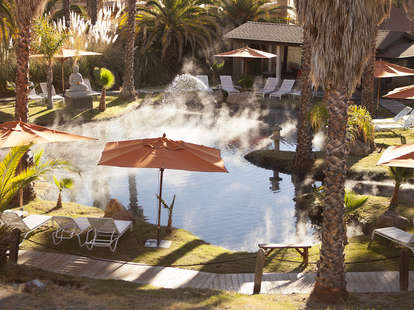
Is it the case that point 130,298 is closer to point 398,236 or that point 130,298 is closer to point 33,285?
point 33,285

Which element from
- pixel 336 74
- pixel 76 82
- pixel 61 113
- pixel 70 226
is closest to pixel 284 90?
pixel 76 82

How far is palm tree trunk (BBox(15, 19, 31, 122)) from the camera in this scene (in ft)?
46.9

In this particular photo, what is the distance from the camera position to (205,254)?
11648 mm

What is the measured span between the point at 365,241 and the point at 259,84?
24.5 m

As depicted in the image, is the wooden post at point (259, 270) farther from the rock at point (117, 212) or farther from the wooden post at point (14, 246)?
the rock at point (117, 212)

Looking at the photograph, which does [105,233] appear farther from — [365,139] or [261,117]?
[261,117]

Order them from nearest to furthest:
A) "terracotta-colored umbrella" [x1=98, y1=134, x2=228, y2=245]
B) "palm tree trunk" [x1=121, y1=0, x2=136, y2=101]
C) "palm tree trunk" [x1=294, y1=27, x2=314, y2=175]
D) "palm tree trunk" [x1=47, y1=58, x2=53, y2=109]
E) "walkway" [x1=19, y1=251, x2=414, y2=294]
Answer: "walkway" [x1=19, y1=251, x2=414, y2=294]
"terracotta-colored umbrella" [x1=98, y1=134, x2=228, y2=245]
"palm tree trunk" [x1=294, y1=27, x2=314, y2=175]
"palm tree trunk" [x1=47, y1=58, x2=53, y2=109]
"palm tree trunk" [x1=121, y1=0, x2=136, y2=101]

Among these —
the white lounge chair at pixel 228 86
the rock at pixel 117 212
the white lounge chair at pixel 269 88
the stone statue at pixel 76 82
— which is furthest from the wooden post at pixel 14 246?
the white lounge chair at pixel 269 88

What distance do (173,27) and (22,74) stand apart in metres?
22.3

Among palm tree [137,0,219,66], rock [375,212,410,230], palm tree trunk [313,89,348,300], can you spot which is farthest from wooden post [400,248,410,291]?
palm tree [137,0,219,66]

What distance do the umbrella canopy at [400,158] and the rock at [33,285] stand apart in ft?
21.8

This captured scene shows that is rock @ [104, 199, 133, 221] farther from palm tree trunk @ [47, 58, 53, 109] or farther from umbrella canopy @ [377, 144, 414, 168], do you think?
palm tree trunk @ [47, 58, 53, 109]

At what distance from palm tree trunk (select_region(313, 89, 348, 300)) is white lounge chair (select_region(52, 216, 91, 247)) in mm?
5019

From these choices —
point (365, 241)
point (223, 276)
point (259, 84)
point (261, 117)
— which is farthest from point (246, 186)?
point (259, 84)
